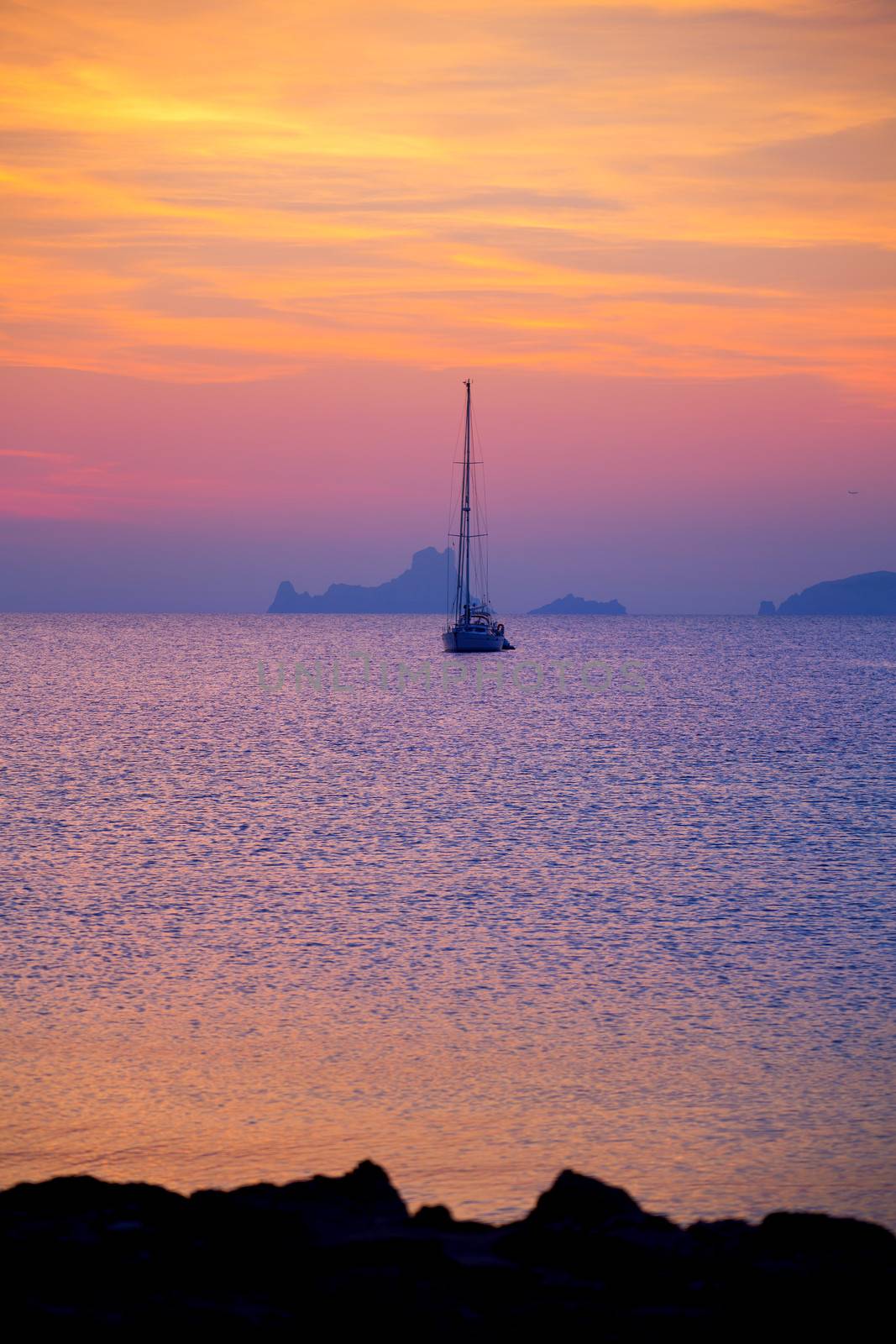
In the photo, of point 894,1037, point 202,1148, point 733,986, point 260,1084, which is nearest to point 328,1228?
point 202,1148

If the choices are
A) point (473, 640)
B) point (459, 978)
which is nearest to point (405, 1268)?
point (459, 978)

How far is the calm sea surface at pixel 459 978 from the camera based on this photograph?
13.4 m

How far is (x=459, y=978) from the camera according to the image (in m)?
20.5

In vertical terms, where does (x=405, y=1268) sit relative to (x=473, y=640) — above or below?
below

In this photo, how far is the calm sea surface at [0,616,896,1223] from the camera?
13445 mm

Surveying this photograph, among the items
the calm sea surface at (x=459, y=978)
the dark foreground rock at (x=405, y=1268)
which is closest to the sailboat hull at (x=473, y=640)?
the calm sea surface at (x=459, y=978)

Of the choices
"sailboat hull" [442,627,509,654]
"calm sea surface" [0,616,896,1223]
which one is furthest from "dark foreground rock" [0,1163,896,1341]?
"sailboat hull" [442,627,509,654]

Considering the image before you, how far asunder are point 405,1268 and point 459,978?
11.6m

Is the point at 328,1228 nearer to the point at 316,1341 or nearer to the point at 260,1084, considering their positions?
the point at 316,1341

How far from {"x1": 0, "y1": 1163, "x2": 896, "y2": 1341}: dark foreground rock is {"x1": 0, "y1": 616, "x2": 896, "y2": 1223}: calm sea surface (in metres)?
2.00

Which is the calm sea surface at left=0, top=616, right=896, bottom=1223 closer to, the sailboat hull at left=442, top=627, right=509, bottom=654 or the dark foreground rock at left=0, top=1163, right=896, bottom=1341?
the dark foreground rock at left=0, top=1163, right=896, bottom=1341

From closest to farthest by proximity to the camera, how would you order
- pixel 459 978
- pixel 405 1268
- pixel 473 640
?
pixel 405 1268 < pixel 459 978 < pixel 473 640

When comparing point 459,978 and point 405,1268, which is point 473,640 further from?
point 405,1268

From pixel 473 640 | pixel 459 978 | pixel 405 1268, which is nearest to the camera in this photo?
pixel 405 1268
